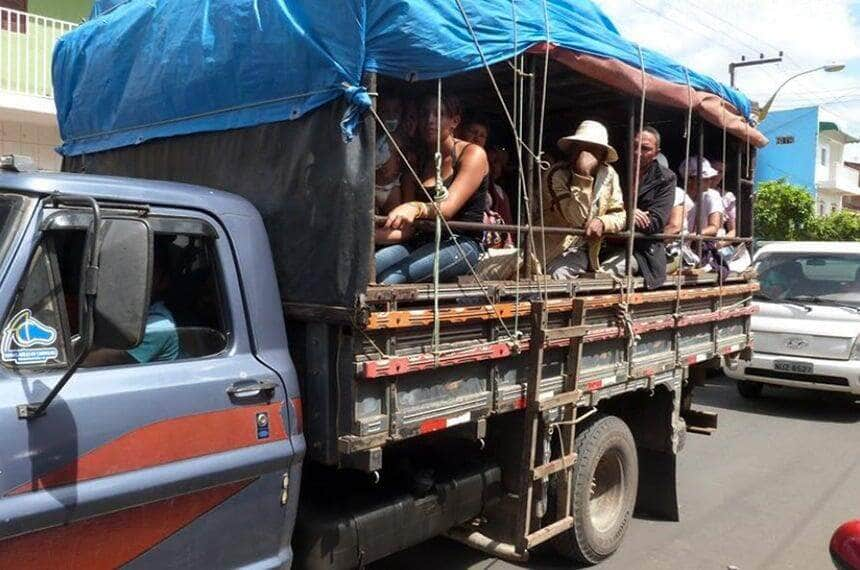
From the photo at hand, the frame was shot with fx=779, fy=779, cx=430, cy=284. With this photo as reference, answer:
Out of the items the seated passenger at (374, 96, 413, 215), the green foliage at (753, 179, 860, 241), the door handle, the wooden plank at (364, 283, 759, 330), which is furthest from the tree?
A: the door handle

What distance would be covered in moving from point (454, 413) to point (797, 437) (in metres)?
5.76

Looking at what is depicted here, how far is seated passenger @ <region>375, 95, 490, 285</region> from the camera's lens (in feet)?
10.2

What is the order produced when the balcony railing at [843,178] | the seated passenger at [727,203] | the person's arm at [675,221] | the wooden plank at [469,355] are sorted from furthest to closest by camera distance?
the balcony railing at [843,178], the seated passenger at [727,203], the person's arm at [675,221], the wooden plank at [469,355]

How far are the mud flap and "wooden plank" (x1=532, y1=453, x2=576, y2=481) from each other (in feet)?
4.37

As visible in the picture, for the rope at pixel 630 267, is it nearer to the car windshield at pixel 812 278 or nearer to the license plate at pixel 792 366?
the license plate at pixel 792 366

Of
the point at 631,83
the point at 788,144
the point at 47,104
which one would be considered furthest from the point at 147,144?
the point at 788,144

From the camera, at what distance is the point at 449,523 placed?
3346 mm

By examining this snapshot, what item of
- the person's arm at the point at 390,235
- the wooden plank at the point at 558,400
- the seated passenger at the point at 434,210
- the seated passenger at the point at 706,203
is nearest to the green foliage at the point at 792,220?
the seated passenger at the point at 706,203

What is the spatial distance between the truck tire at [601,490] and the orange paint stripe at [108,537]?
88.4 inches

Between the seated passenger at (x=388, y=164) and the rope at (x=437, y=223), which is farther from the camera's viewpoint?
the seated passenger at (x=388, y=164)

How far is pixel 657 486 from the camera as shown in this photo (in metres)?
5.13

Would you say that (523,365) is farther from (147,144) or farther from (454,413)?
(147,144)

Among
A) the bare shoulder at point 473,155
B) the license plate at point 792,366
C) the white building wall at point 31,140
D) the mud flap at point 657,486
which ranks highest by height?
the white building wall at point 31,140

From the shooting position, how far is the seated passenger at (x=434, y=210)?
3099 millimetres
